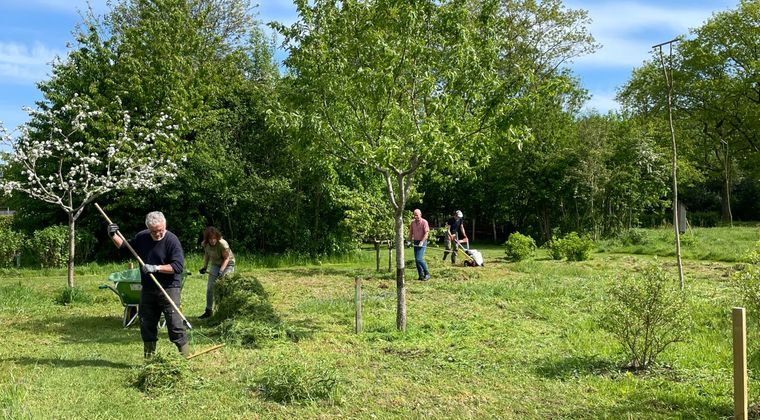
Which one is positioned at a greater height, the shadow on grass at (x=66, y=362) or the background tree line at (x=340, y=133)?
the background tree line at (x=340, y=133)

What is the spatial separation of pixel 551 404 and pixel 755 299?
201 cm

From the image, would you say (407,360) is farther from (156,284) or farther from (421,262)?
(421,262)

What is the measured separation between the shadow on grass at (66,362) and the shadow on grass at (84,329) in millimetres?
906

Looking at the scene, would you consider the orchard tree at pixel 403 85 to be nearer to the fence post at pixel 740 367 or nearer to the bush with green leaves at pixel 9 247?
the fence post at pixel 740 367

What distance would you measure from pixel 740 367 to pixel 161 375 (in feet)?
15.4

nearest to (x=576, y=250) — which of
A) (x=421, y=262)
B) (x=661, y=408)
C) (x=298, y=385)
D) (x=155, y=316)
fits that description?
(x=421, y=262)

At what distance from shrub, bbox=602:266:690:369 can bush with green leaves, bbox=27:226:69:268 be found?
52.8 feet

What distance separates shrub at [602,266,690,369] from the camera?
5.63m

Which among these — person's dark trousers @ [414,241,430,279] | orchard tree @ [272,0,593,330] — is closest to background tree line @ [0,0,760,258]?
orchard tree @ [272,0,593,330]

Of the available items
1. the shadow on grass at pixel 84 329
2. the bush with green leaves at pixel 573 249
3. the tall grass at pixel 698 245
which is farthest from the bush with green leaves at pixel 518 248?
the shadow on grass at pixel 84 329

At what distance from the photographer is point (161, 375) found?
5410 millimetres

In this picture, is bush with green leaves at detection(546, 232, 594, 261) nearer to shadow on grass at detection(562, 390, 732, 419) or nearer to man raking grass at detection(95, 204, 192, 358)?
shadow on grass at detection(562, 390, 732, 419)

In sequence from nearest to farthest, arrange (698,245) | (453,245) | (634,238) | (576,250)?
(576,250) → (453,245) → (698,245) → (634,238)

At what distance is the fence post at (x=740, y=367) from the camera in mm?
3740
